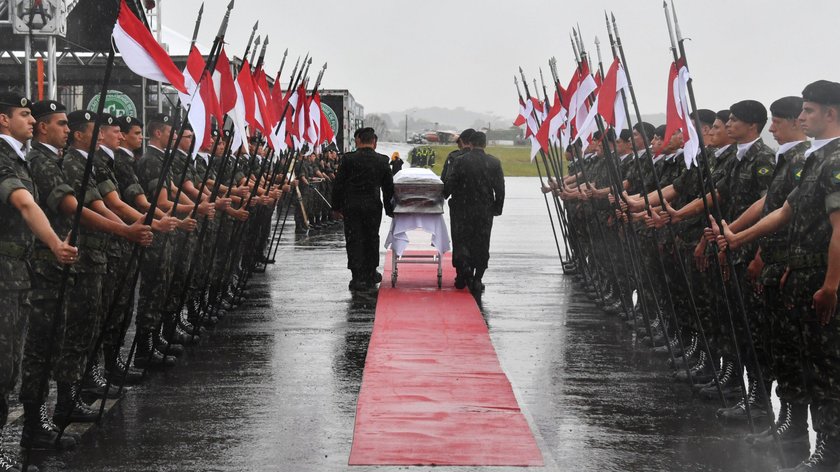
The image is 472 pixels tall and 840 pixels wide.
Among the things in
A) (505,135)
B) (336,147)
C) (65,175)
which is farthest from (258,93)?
(505,135)

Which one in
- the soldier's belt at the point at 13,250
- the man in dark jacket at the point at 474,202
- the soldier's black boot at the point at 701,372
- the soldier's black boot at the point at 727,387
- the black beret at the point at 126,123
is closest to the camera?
the soldier's belt at the point at 13,250

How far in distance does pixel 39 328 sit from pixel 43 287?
24 cm

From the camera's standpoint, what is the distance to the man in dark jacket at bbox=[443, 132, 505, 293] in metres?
13.3

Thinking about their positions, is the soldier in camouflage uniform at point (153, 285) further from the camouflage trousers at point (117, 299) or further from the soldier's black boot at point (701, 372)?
the soldier's black boot at point (701, 372)

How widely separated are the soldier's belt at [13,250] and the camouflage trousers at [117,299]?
5.31 ft

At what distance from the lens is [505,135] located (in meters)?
133

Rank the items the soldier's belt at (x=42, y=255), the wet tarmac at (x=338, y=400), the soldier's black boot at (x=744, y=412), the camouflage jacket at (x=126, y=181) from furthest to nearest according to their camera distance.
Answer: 1. the camouflage jacket at (x=126, y=181)
2. the soldier's black boot at (x=744, y=412)
3. the soldier's belt at (x=42, y=255)
4. the wet tarmac at (x=338, y=400)

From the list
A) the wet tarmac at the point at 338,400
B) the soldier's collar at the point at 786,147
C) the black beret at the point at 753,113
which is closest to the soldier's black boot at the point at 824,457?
the wet tarmac at the point at 338,400

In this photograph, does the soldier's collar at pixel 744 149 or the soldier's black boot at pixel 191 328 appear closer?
the soldier's collar at pixel 744 149

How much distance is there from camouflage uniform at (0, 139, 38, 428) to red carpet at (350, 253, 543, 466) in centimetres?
187

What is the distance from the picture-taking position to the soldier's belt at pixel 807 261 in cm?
562

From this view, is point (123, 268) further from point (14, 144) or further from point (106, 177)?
point (14, 144)

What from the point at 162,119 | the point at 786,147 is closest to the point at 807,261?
the point at 786,147

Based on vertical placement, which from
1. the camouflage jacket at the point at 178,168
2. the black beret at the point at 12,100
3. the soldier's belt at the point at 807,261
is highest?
the black beret at the point at 12,100
